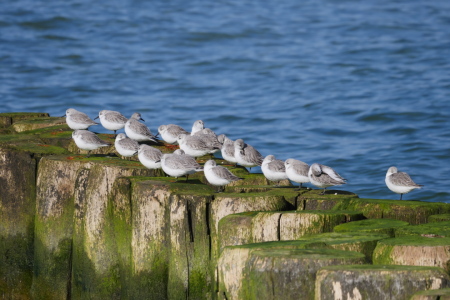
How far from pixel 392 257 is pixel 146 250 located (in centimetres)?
314

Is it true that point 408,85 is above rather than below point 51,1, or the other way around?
below

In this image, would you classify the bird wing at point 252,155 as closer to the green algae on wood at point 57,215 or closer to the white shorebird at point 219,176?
the white shorebird at point 219,176

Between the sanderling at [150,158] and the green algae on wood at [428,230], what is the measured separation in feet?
12.1

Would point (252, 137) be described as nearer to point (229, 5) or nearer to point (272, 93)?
point (272, 93)

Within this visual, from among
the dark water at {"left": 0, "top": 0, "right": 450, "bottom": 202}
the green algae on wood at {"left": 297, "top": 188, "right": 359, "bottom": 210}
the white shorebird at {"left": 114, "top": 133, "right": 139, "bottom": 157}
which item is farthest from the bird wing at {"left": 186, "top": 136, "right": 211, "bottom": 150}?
the dark water at {"left": 0, "top": 0, "right": 450, "bottom": 202}

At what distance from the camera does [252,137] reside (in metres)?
20.9

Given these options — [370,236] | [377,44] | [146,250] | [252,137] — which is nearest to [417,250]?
[370,236]

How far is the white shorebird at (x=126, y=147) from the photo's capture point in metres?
10.7

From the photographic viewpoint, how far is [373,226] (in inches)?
288

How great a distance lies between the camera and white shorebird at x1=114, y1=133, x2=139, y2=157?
423 inches

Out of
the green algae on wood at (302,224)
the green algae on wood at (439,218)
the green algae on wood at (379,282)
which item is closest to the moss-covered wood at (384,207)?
the green algae on wood at (439,218)

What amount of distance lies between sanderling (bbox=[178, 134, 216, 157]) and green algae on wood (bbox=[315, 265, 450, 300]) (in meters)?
5.83

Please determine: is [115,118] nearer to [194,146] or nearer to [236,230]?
[194,146]

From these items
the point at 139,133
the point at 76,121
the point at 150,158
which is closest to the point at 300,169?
the point at 150,158
